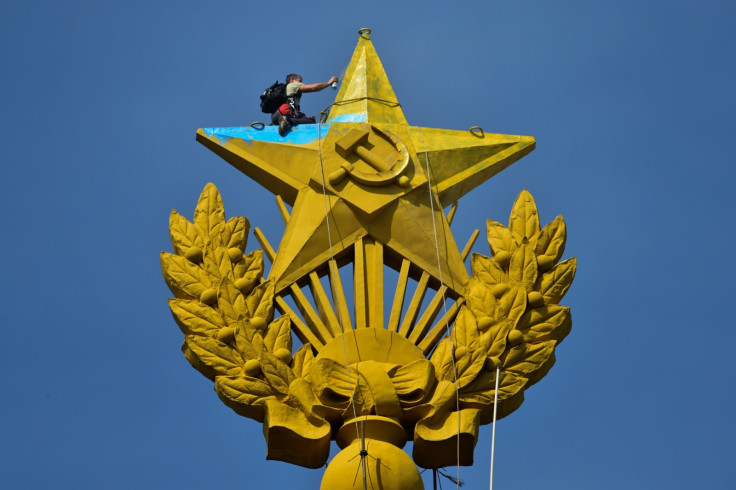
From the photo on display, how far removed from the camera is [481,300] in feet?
70.7

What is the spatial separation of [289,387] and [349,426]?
829mm

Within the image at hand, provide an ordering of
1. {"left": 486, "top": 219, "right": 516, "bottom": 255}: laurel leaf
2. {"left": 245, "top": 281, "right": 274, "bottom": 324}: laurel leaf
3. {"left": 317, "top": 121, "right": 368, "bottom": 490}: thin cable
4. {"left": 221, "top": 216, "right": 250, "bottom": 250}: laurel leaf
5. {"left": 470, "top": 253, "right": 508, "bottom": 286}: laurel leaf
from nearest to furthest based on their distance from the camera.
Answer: {"left": 317, "top": 121, "right": 368, "bottom": 490}: thin cable → {"left": 245, "top": 281, "right": 274, "bottom": 324}: laurel leaf → {"left": 221, "top": 216, "right": 250, "bottom": 250}: laurel leaf → {"left": 470, "top": 253, "right": 508, "bottom": 286}: laurel leaf → {"left": 486, "top": 219, "right": 516, "bottom": 255}: laurel leaf

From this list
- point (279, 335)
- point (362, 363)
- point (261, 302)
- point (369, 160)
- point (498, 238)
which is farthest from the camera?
point (369, 160)

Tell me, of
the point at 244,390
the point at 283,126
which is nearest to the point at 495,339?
the point at 244,390

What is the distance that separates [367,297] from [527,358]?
207cm

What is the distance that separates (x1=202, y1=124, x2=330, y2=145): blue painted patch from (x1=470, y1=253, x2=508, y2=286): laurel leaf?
2550 mm

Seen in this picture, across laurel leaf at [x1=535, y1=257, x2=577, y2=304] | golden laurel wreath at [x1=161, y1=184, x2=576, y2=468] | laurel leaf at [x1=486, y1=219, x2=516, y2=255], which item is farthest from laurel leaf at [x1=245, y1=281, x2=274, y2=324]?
laurel leaf at [x1=535, y1=257, x2=577, y2=304]

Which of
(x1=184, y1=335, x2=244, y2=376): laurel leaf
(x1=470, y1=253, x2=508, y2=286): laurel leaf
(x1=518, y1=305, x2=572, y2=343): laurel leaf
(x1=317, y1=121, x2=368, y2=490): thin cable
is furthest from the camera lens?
(x1=470, y1=253, x2=508, y2=286): laurel leaf

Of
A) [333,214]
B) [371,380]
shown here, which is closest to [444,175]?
→ [333,214]

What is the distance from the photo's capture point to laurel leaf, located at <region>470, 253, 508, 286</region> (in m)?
21.7

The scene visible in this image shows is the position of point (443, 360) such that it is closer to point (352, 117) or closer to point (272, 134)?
point (352, 117)

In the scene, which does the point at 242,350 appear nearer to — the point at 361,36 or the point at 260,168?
the point at 260,168

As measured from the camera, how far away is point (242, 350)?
20.8m

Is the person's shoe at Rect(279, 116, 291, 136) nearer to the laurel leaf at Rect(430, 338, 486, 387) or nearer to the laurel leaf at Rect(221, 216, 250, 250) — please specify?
the laurel leaf at Rect(221, 216, 250, 250)
